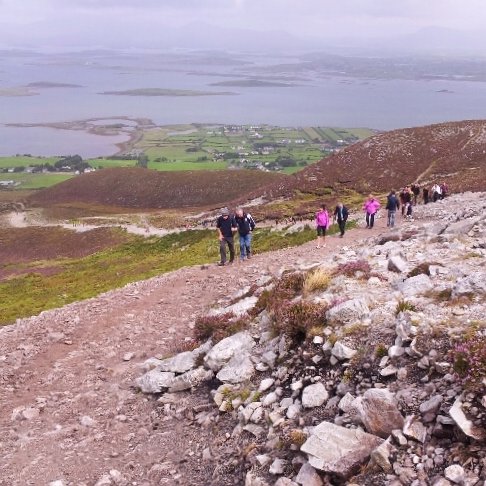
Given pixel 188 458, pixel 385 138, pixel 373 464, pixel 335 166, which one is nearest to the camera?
pixel 373 464

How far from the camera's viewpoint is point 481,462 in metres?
6.31

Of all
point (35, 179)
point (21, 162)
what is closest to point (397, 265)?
point (35, 179)

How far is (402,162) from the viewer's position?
68875 millimetres

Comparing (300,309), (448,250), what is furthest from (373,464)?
(448,250)

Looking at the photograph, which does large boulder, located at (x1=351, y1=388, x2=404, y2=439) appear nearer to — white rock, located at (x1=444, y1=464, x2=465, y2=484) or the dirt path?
white rock, located at (x1=444, y1=464, x2=465, y2=484)

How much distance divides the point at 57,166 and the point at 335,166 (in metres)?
135

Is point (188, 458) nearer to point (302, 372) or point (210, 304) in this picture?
point (302, 372)

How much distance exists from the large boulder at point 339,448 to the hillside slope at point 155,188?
271ft

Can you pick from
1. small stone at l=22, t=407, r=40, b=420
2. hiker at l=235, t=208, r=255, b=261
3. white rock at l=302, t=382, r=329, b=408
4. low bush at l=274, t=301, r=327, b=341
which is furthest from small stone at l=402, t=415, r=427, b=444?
hiker at l=235, t=208, r=255, b=261

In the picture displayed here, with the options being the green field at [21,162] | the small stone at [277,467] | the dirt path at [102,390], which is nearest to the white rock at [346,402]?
the small stone at [277,467]

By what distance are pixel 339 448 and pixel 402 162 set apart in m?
65.9

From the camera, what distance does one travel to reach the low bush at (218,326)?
1280cm

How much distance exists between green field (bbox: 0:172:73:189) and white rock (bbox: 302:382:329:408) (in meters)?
149

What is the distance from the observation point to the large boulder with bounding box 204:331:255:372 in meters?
11.4
